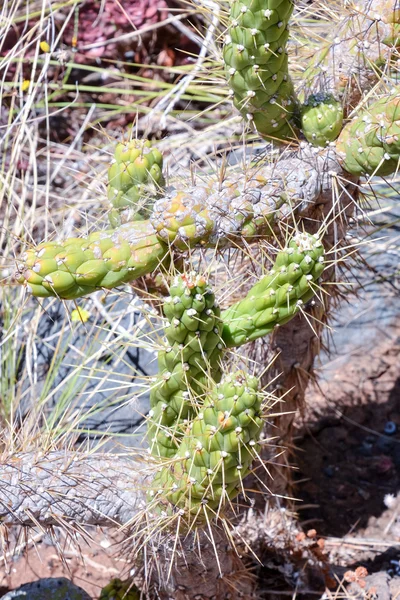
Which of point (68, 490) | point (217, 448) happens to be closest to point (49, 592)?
point (68, 490)

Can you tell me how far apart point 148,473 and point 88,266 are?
0.44m

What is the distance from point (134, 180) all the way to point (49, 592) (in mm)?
1064

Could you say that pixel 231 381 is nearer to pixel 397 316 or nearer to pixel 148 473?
pixel 148 473

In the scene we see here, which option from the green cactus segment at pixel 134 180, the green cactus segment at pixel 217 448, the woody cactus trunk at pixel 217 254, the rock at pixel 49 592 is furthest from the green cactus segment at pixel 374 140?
the rock at pixel 49 592

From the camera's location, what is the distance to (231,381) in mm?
1207

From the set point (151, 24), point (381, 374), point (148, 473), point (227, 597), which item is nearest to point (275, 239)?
point (148, 473)

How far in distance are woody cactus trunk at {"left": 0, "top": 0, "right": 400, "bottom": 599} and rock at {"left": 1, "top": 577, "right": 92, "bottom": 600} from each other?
0.32 meters

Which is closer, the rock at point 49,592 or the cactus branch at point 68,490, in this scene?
the cactus branch at point 68,490

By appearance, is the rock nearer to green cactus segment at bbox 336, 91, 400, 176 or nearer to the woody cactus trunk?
the woody cactus trunk

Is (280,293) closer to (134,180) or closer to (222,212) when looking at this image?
(222,212)

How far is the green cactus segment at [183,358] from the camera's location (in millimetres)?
1233

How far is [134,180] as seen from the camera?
1.49 metres

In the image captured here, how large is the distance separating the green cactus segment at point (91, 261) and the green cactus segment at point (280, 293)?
19 cm

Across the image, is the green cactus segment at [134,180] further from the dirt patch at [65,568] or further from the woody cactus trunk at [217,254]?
the dirt patch at [65,568]
